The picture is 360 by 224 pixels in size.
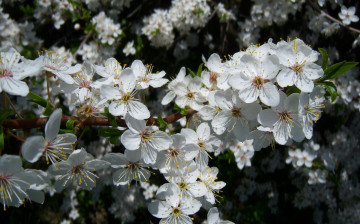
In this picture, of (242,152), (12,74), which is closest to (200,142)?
(12,74)

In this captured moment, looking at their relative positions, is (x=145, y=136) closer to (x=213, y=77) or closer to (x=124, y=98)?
(x=124, y=98)

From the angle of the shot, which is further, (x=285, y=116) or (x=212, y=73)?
(x=212, y=73)

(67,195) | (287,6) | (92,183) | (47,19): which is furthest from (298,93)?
(67,195)

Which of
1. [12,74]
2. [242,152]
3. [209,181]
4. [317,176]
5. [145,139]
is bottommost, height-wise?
[317,176]

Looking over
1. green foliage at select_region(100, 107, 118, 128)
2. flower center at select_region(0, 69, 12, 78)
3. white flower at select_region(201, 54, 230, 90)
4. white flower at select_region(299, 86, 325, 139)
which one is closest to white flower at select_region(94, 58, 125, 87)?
green foliage at select_region(100, 107, 118, 128)

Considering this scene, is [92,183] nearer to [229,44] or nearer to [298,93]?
[298,93]

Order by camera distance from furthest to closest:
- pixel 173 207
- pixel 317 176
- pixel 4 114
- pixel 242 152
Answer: pixel 317 176, pixel 242 152, pixel 173 207, pixel 4 114

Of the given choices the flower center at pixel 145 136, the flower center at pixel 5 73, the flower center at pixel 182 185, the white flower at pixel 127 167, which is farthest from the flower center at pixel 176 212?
the flower center at pixel 5 73

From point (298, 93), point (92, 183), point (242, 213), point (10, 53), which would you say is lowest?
point (242, 213)
